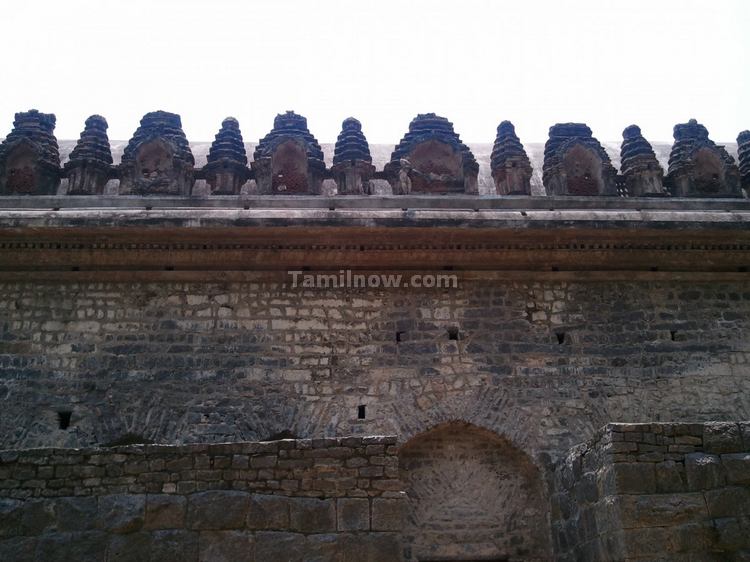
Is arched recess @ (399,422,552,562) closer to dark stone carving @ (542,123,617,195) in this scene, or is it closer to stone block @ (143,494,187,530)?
stone block @ (143,494,187,530)

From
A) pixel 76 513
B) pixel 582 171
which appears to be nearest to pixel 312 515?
pixel 76 513

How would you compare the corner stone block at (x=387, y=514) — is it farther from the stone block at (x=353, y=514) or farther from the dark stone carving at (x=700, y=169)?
the dark stone carving at (x=700, y=169)

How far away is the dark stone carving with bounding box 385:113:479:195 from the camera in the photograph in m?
10.5

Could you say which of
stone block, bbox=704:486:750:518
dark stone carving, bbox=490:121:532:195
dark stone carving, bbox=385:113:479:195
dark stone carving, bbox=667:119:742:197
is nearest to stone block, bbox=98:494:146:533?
stone block, bbox=704:486:750:518

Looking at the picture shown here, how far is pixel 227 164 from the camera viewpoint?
10.5 meters

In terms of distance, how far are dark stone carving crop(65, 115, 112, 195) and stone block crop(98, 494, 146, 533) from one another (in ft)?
19.0

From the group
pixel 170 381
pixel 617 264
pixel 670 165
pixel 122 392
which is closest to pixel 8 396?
pixel 122 392

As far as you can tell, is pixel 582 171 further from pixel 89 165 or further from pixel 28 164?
pixel 28 164

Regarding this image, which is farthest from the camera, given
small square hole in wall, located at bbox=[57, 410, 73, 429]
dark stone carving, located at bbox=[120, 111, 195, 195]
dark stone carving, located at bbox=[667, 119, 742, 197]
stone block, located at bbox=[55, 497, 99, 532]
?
dark stone carving, located at bbox=[667, 119, 742, 197]

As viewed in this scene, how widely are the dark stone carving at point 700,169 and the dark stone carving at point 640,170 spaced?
0.94 ft

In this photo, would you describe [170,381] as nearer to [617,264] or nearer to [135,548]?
[135,548]

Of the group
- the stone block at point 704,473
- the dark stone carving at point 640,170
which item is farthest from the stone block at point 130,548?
the dark stone carving at point 640,170

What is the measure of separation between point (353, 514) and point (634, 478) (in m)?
2.30

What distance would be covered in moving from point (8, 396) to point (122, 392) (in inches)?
52.5
